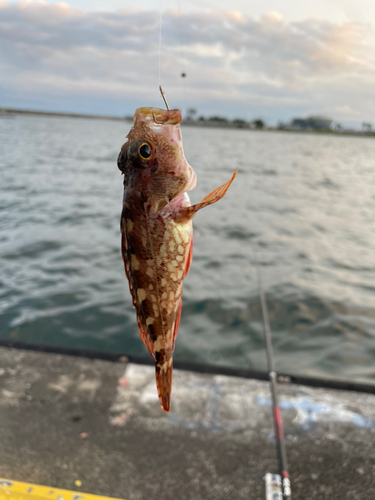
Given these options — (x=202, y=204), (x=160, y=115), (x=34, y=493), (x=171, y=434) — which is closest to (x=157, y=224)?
(x=202, y=204)

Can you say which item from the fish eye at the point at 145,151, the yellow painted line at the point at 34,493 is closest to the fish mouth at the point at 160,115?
the fish eye at the point at 145,151

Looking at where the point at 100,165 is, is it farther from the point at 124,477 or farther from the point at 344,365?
the point at 124,477

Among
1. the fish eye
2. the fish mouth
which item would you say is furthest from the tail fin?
the fish mouth

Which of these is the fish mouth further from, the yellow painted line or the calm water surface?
the calm water surface

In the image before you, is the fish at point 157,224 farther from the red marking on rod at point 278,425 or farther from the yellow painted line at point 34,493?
the red marking on rod at point 278,425

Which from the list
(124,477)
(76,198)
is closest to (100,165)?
(76,198)

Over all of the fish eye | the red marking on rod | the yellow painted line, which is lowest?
the yellow painted line

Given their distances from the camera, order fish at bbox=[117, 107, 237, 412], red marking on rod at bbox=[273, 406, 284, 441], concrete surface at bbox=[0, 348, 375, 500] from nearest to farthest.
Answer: fish at bbox=[117, 107, 237, 412]
concrete surface at bbox=[0, 348, 375, 500]
red marking on rod at bbox=[273, 406, 284, 441]

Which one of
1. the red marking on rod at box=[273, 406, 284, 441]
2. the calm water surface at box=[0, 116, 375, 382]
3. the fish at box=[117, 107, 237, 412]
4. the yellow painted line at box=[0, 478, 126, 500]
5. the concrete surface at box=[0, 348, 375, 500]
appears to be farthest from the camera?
the calm water surface at box=[0, 116, 375, 382]
